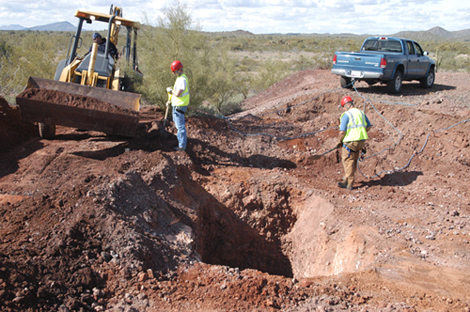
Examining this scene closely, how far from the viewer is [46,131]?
789 cm

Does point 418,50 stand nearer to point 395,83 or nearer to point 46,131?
point 395,83

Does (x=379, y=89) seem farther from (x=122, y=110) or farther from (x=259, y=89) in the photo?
(x=122, y=110)

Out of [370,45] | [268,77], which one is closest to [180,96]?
[370,45]

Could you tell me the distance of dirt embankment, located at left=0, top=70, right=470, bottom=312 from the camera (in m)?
4.11

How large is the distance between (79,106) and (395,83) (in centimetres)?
979

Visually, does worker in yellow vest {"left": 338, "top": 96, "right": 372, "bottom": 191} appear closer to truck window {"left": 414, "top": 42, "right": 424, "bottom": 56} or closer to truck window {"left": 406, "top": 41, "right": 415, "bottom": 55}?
→ truck window {"left": 406, "top": 41, "right": 415, "bottom": 55}

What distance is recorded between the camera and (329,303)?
414 cm

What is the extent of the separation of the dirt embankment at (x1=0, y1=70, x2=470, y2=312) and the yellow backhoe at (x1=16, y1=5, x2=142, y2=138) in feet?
2.04

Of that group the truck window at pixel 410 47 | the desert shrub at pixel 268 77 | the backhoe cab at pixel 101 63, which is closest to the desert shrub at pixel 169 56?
the backhoe cab at pixel 101 63

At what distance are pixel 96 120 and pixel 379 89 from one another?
9.98 metres

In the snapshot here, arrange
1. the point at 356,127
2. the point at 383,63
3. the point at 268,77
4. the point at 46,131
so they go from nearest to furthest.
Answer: the point at 356,127 → the point at 46,131 → the point at 383,63 → the point at 268,77

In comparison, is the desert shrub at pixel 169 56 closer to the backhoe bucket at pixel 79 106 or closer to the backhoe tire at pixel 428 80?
the backhoe bucket at pixel 79 106

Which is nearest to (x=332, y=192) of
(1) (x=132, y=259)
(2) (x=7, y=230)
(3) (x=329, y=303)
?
(3) (x=329, y=303)

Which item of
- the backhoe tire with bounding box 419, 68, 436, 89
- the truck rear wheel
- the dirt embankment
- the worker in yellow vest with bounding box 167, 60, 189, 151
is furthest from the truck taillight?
the worker in yellow vest with bounding box 167, 60, 189, 151
